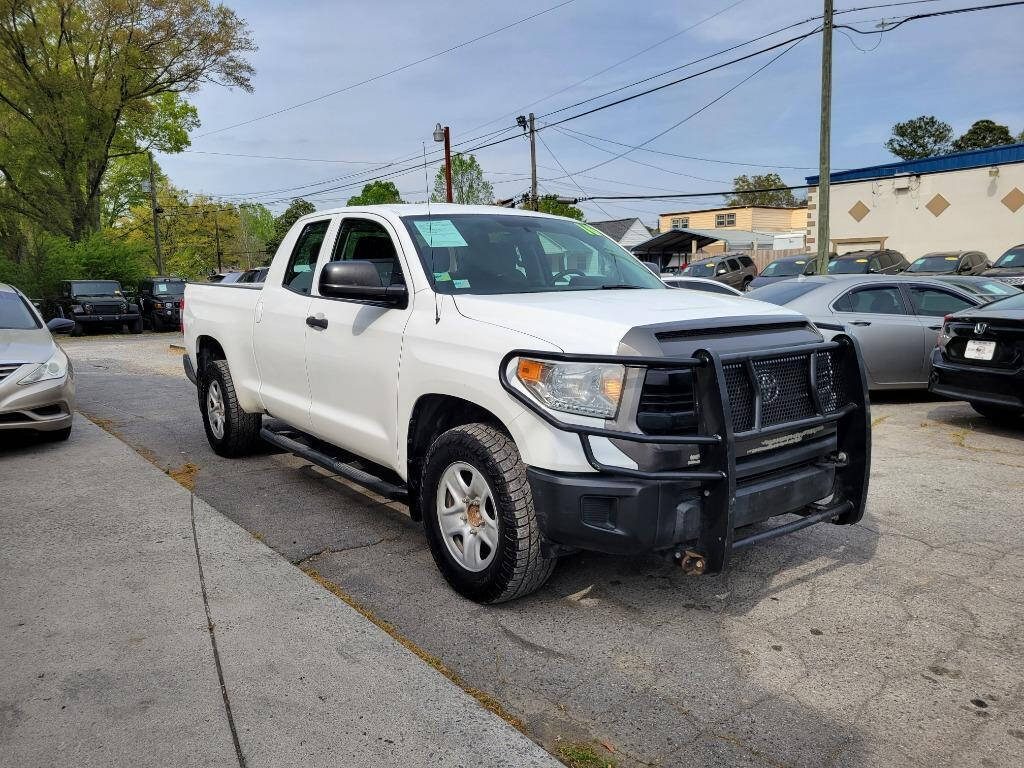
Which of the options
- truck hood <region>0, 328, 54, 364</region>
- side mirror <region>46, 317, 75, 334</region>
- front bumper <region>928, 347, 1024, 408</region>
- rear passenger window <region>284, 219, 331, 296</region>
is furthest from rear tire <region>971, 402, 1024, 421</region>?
side mirror <region>46, 317, 75, 334</region>

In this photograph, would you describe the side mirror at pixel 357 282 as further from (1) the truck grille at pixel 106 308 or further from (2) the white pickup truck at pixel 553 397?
(1) the truck grille at pixel 106 308

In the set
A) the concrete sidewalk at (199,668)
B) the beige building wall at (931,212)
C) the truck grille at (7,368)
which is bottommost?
the concrete sidewalk at (199,668)

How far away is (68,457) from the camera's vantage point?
22.3 feet

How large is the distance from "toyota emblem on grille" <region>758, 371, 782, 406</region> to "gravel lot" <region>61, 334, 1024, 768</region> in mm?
1024

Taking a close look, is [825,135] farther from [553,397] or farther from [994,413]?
[553,397]

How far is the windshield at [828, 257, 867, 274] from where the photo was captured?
20.6 m

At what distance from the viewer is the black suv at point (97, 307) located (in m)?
24.5

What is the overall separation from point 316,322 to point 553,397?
214 centimetres

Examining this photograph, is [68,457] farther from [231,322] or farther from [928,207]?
[928,207]

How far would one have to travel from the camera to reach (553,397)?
128 inches

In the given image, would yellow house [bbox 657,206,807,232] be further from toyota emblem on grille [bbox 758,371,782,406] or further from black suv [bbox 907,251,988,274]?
toyota emblem on grille [bbox 758,371,782,406]

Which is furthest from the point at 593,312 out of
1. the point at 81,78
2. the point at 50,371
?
the point at 81,78

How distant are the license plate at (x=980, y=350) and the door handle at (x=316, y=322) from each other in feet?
18.9

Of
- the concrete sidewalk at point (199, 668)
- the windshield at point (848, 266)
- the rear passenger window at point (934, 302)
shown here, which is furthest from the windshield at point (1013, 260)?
the concrete sidewalk at point (199, 668)
